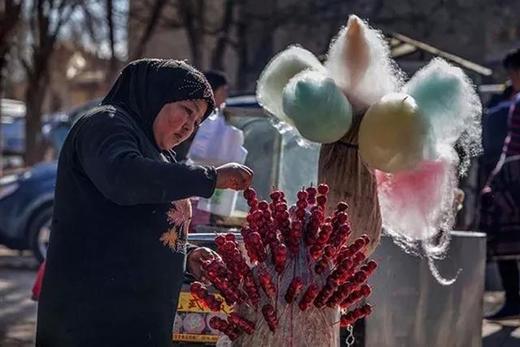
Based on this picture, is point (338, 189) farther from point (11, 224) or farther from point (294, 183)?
point (11, 224)

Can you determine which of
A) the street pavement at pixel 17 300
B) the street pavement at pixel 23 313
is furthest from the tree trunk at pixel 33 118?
the street pavement at pixel 23 313

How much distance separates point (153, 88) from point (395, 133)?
122 centimetres

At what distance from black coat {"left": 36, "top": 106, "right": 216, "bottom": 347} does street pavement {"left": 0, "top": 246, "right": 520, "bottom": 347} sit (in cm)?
417

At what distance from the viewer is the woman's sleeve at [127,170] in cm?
293

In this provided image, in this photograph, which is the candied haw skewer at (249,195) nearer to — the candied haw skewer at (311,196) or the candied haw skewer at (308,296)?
the candied haw skewer at (311,196)

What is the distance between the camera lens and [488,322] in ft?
25.6

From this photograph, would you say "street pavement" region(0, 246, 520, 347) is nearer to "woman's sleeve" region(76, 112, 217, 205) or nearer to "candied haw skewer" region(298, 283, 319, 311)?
"candied haw skewer" region(298, 283, 319, 311)

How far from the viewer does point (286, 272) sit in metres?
3.31

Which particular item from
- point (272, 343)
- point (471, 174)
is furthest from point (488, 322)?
point (272, 343)

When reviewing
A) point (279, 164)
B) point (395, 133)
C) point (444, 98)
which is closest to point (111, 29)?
point (279, 164)

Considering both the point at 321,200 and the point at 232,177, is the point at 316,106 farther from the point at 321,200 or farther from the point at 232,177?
the point at 232,177

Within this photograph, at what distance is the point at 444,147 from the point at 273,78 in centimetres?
81

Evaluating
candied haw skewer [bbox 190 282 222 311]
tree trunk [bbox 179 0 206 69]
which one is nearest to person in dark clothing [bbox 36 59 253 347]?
candied haw skewer [bbox 190 282 222 311]

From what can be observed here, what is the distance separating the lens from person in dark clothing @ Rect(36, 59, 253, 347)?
303 centimetres
